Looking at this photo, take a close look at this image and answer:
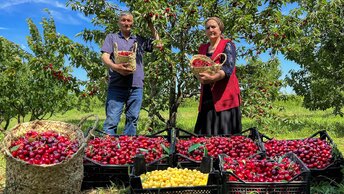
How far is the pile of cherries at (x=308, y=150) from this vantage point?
4.53 meters

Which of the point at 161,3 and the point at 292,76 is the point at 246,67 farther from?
the point at 292,76

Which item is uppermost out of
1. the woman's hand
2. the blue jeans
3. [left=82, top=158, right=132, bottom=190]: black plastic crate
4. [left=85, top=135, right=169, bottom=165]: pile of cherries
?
the woman's hand

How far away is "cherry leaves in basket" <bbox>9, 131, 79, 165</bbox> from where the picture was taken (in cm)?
392

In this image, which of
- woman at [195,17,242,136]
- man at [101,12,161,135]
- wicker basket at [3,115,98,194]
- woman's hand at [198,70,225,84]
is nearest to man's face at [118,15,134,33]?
man at [101,12,161,135]

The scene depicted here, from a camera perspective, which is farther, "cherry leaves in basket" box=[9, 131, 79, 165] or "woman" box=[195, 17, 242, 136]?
"woman" box=[195, 17, 242, 136]

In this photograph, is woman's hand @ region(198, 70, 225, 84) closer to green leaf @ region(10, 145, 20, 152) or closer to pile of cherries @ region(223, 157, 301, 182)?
pile of cherries @ region(223, 157, 301, 182)

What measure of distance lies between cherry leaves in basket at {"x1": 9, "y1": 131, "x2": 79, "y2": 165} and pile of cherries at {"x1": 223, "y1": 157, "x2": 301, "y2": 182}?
150 centimetres

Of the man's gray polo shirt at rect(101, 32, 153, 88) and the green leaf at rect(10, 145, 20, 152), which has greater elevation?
the man's gray polo shirt at rect(101, 32, 153, 88)

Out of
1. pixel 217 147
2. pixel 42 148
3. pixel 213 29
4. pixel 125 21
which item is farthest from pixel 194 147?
pixel 125 21

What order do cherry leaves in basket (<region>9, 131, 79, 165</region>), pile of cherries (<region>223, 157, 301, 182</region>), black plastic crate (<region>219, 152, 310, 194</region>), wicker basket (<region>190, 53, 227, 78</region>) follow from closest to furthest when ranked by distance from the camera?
black plastic crate (<region>219, 152, 310, 194</region>) → pile of cherries (<region>223, 157, 301, 182</region>) → cherry leaves in basket (<region>9, 131, 79, 165</region>) → wicker basket (<region>190, 53, 227, 78</region>)

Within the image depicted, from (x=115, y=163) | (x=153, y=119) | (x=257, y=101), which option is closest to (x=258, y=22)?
(x=257, y=101)

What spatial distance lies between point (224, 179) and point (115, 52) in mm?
2724

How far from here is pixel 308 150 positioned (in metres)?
4.63

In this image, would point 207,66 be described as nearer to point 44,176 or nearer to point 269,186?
point 269,186
